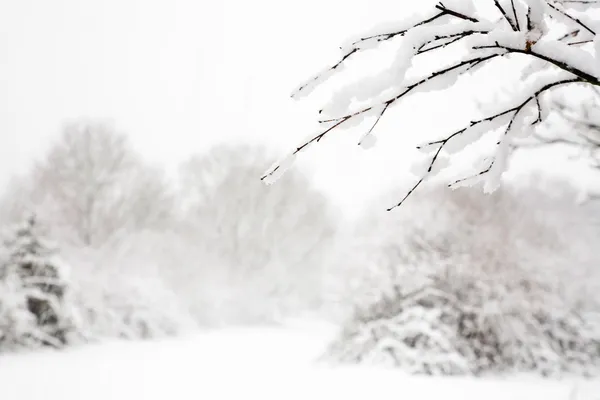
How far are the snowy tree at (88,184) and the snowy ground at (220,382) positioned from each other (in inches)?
303

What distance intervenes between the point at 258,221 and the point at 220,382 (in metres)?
15.4

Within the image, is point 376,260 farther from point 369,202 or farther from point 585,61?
point 369,202

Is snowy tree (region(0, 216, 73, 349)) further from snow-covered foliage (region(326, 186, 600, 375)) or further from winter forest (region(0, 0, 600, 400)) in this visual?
snow-covered foliage (region(326, 186, 600, 375))

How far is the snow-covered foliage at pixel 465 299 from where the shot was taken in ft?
23.4

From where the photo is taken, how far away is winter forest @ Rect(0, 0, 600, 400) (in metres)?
0.93

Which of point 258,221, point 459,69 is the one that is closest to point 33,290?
point 459,69

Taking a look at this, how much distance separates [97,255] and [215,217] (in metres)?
7.86

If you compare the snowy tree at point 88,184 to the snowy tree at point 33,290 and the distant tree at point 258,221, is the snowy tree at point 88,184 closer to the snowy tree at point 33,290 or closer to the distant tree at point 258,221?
the distant tree at point 258,221

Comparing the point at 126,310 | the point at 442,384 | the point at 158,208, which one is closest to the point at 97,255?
the point at 126,310

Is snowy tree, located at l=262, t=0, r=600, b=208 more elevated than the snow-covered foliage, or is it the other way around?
snowy tree, located at l=262, t=0, r=600, b=208

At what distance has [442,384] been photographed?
464cm

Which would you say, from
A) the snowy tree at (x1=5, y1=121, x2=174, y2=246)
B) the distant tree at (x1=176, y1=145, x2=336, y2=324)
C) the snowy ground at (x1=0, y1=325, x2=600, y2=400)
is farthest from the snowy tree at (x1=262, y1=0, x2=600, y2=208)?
the distant tree at (x1=176, y1=145, x2=336, y2=324)

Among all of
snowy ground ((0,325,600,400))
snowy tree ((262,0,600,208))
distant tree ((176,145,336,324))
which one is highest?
snowy tree ((262,0,600,208))

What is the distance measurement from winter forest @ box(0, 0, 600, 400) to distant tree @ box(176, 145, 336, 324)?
9 cm
